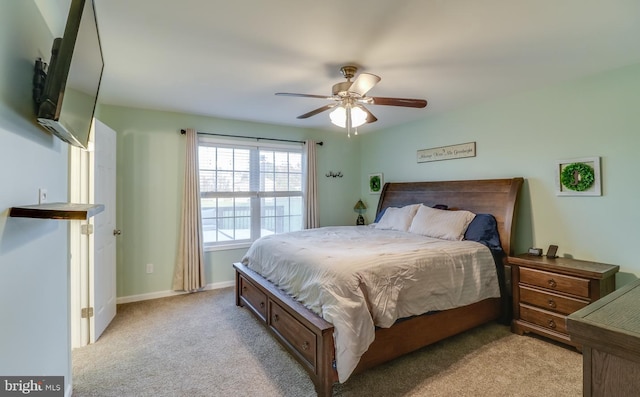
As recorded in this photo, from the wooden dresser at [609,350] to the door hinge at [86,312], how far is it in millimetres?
3387

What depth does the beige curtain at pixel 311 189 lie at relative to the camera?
4824mm

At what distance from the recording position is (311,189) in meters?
4.84

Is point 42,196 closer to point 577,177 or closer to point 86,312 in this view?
point 86,312

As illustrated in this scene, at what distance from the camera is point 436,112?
4.00 m

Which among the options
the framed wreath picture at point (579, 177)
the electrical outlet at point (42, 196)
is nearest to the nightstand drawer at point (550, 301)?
the framed wreath picture at point (579, 177)

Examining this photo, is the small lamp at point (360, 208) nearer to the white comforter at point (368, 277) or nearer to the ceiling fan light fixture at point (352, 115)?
the white comforter at point (368, 277)

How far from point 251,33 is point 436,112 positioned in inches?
111

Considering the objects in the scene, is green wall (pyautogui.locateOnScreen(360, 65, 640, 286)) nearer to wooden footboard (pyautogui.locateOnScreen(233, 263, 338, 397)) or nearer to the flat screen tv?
wooden footboard (pyautogui.locateOnScreen(233, 263, 338, 397))

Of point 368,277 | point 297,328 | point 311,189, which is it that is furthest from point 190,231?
point 368,277

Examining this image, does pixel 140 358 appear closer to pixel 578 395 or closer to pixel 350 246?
pixel 350 246

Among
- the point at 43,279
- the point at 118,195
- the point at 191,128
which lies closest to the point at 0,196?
the point at 43,279

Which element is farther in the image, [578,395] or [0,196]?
[578,395]

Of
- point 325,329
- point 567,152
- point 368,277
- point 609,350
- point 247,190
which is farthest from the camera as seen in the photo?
point 247,190

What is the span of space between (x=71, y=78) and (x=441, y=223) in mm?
3304
